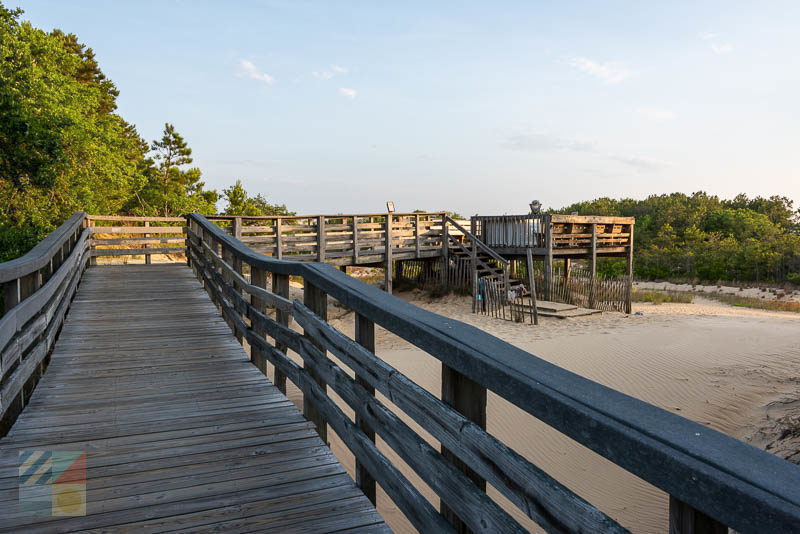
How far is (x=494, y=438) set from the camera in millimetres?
1645

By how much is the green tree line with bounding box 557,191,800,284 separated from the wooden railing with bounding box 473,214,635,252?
1.82 meters

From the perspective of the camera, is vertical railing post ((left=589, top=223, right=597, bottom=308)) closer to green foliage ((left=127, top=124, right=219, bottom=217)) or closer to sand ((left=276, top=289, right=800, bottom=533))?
sand ((left=276, top=289, right=800, bottom=533))

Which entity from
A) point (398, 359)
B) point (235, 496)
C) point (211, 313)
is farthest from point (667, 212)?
point (235, 496)

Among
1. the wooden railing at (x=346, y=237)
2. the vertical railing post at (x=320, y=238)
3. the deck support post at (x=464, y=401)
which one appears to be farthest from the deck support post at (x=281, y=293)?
the vertical railing post at (x=320, y=238)

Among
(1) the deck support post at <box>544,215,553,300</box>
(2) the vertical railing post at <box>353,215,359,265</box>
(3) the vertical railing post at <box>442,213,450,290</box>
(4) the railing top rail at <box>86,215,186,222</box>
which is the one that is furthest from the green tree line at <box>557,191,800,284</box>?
(4) the railing top rail at <box>86,215,186,222</box>

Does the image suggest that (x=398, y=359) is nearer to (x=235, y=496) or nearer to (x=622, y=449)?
(x=235, y=496)

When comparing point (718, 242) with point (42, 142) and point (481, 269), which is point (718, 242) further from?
point (42, 142)

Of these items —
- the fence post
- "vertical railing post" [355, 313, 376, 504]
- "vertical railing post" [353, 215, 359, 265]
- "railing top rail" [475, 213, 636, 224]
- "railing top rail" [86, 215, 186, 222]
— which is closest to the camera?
"vertical railing post" [355, 313, 376, 504]

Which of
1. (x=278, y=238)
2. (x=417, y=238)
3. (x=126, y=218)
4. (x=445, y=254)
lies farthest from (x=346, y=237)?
(x=126, y=218)

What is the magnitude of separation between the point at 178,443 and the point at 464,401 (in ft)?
7.12

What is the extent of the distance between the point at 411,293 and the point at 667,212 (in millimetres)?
41786

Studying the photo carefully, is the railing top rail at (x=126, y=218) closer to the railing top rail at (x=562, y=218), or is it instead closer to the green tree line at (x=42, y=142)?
the green tree line at (x=42, y=142)

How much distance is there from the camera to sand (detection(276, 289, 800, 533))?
662 centimetres

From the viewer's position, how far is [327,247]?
19.4 m
